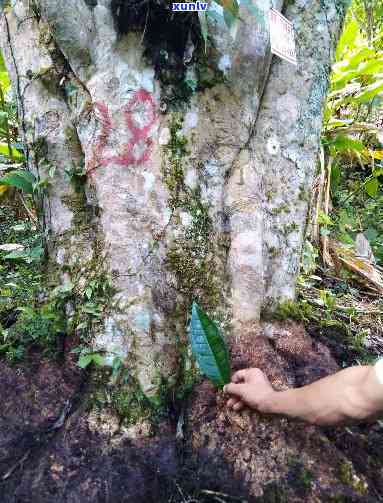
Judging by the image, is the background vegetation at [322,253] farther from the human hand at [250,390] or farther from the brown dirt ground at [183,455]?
the human hand at [250,390]

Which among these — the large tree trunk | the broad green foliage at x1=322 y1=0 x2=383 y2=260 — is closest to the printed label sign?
the large tree trunk

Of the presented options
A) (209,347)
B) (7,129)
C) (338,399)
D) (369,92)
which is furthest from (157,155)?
(369,92)

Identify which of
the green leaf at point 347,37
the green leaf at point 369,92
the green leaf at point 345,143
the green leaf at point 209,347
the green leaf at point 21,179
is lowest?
the green leaf at point 209,347

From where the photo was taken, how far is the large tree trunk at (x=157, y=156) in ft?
5.23

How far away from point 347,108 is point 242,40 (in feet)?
10.4

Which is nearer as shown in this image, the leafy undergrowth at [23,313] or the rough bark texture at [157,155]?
the rough bark texture at [157,155]

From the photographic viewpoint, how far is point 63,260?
1.77 m

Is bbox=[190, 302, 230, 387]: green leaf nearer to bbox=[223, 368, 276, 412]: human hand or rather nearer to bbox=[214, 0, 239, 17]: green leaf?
bbox=[223, 368, 276, 412]: human hand

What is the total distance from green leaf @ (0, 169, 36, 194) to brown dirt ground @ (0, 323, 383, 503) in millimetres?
749

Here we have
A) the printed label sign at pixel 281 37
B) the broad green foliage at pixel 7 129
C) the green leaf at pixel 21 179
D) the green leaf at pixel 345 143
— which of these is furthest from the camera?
the green leaf at pixel 345 143

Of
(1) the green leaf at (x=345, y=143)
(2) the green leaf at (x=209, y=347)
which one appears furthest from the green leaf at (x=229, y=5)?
(1) the green leaf at (x=345, y=143)

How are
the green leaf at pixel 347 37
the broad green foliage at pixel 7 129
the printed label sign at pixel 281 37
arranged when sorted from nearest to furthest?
the printed label sign at pixel 281 37 < the broad green foliage at pixel 7 129 < the green leaf at pixel 347 37

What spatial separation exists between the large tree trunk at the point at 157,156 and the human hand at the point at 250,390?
138 mm

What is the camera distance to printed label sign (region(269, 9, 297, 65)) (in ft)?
5.36
